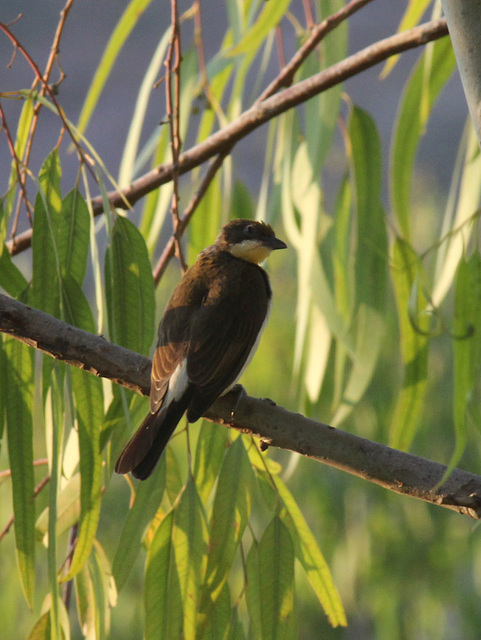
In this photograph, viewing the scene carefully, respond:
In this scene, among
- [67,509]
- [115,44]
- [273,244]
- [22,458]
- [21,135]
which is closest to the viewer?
[22,458]

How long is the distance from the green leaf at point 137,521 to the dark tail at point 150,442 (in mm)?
120

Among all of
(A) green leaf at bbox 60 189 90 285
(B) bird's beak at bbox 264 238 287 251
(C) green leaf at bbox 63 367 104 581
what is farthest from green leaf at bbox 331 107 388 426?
(A) green leaf at bbox 60 189 90 285

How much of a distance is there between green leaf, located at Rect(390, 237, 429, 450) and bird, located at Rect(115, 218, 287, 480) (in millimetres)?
413

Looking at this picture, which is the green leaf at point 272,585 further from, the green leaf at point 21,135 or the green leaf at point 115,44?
the green leaf at point 115,44

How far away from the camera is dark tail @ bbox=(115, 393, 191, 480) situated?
1808 mm

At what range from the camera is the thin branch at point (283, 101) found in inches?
78.2

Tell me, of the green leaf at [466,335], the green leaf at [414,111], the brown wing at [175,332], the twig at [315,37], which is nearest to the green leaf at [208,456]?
the brown wing at [175,332]

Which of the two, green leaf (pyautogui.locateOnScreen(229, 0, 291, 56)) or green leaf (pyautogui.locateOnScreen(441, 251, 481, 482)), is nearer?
green leaf (pyautogui.locateOnScreen(441, 251, 481, 482))

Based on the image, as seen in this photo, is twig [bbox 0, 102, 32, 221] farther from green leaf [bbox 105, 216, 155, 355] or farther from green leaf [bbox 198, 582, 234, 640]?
green leaf [bbox 198, 582, 234, 640]

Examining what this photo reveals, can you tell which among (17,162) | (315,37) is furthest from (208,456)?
(315,37)

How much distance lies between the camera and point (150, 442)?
5.98 ft

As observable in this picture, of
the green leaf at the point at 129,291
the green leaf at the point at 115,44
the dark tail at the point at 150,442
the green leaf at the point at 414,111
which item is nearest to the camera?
the dark tail at the point at 150,442

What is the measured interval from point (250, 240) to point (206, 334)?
0.65 metres

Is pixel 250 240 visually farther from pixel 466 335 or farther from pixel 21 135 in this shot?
pixel 466 335
